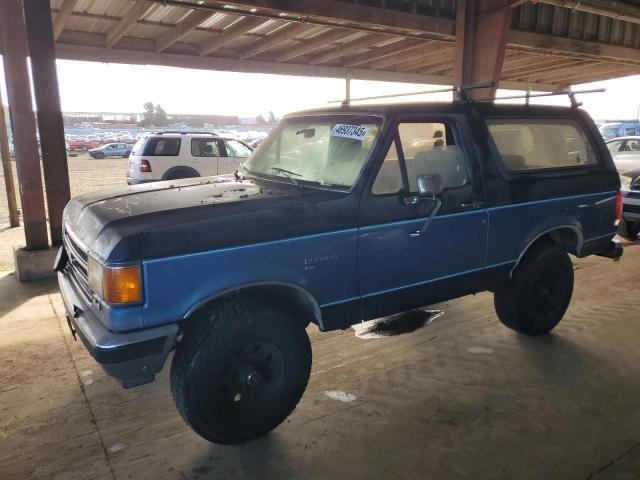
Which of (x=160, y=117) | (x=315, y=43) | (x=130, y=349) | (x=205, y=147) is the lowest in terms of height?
(x=130, y=349)

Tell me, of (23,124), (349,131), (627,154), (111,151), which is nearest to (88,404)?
(349,131)

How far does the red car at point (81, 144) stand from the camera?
43434 mm

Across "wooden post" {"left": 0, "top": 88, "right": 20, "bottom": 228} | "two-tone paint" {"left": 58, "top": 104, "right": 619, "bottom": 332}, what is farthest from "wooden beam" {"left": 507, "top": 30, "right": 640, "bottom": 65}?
"wooden post" {"left": 0, "top": 88, "right": 20, "bottom": 228}

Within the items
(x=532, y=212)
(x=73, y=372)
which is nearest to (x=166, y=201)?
(x=73, y=372)

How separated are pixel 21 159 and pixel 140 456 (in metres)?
4.89

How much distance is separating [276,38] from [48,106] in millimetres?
5323

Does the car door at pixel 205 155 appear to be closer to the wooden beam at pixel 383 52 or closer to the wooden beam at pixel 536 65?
the wooden beam at pixel 383 52

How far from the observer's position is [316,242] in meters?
2.96

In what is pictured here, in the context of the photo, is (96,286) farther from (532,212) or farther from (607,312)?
(607,312)

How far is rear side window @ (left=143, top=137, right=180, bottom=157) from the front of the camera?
1147 centimetres

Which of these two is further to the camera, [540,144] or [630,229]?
[630,229]

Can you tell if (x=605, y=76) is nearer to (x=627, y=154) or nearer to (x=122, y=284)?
(x=627, y=154)

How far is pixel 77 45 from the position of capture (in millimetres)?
9727

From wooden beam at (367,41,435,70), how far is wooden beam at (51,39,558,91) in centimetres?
42
